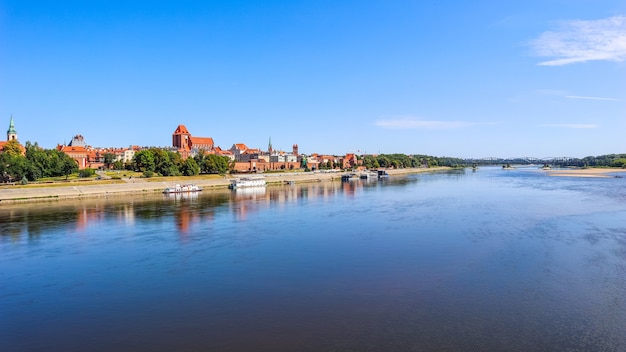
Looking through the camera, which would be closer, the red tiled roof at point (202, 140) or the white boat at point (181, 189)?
the white boat at point (181, 189)

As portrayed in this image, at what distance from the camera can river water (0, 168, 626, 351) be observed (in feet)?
27.2

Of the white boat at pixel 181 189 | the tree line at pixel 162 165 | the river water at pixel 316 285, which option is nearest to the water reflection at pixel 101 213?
the river water at pixel 316 285

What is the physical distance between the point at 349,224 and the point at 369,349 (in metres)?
14.4

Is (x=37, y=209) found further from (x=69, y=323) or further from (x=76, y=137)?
(x=76, y=137)

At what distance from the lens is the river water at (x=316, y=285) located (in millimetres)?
8289

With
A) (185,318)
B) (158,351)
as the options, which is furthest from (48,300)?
(158,351)

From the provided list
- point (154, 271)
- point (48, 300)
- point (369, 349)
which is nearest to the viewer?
point (369, 349)

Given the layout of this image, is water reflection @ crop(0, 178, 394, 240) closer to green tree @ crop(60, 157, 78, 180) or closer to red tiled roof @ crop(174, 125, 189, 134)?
green tree @ crop(60, 157, 78, 180)

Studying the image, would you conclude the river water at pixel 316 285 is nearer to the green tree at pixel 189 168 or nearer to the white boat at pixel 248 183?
the white boat at pixel 248 183

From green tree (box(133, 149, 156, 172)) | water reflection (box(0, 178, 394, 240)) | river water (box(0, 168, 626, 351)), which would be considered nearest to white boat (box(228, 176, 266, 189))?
green tree (box(133, 149, 156, 172))

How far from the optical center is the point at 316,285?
37.8 ft

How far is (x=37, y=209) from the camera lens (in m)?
28.8

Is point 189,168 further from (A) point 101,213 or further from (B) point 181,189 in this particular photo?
(A) point 101,213

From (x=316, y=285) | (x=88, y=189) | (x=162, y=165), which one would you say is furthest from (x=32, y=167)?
(x=316, y=285)
